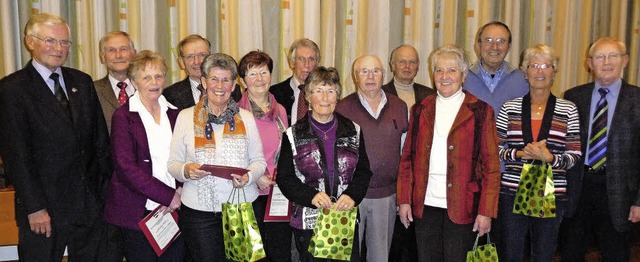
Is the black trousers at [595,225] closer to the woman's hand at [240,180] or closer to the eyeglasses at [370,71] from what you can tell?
the eyeglasses at [370,71]

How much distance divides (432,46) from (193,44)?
92.8 inches

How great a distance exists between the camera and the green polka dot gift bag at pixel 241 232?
2.45 meters

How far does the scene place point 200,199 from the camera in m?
2.52

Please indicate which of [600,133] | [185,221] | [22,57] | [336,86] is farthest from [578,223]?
[22,57]

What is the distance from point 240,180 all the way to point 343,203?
19.1 inches

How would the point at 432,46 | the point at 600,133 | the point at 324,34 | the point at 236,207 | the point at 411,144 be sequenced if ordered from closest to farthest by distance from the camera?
the point at 236,207, the point at 411,144, the point at 600,133, the point at 324,34, the point at 432,46

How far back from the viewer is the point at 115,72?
3.24 metres

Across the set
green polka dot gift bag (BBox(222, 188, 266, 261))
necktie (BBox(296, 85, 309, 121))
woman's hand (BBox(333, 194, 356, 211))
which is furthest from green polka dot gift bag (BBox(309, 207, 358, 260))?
necktie (BBox(296, 85, 309, 121))

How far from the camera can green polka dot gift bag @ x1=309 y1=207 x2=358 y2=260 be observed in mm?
2492

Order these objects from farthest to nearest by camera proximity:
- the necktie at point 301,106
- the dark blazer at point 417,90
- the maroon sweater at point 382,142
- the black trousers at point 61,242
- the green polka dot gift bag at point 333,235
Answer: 1. the dark blazer at point 417,90
2. the necktie at point 301,106
3. the maroon sweater at point 382,142
4. the black trousers at point 61,242
5. the green polka dot gift bag at point 333,235

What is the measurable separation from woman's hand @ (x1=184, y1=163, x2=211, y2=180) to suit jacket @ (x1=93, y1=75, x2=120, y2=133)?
3.04 ft

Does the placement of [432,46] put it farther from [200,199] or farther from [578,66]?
[200,199]

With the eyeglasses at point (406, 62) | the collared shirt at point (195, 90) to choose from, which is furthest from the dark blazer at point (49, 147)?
the eyeglasses at point (406, 62)

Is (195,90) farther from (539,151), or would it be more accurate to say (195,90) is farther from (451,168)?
(539,151)
